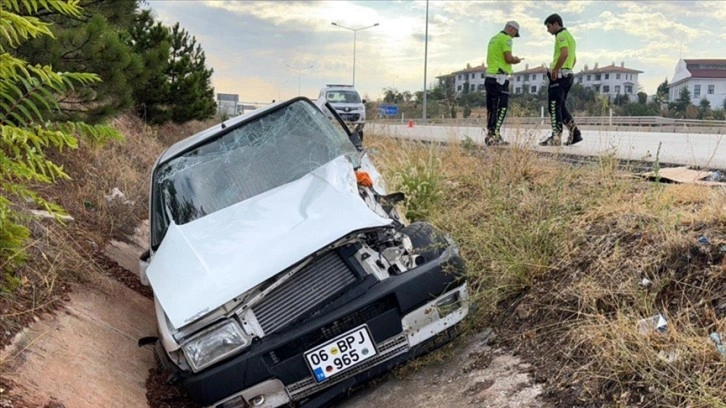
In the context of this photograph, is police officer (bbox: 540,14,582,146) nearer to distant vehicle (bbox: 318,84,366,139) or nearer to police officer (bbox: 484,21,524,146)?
police officer (bbox: 484,21,524,146)

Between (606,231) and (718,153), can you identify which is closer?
(606,231)

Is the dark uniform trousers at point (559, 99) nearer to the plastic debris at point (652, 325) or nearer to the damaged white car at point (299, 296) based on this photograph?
the damaged white car at point (299, 296)

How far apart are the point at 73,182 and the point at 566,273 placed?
204 inches

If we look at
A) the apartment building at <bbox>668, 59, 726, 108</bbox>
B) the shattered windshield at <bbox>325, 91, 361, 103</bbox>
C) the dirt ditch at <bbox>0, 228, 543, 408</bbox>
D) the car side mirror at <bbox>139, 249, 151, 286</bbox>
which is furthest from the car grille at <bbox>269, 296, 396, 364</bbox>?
the apartment building at <bbox>668, 59, 726, 108</bbox>

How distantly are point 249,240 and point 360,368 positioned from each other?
93cm

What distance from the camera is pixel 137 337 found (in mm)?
4086

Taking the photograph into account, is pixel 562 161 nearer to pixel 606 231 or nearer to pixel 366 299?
pixel 606 231

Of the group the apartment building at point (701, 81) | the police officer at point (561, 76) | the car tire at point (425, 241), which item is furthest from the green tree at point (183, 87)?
the apartment building at point (701, 81)

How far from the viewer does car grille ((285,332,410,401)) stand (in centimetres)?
288

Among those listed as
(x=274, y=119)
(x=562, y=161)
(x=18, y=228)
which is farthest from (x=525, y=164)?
(x=18, y=228)

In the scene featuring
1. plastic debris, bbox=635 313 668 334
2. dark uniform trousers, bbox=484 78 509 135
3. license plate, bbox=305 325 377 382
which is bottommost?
A: license plate, bbox=305 325 377 382

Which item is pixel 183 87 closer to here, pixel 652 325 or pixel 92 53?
pixel 92 53

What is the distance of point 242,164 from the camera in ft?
13.1

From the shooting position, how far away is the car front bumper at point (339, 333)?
9.12ft
